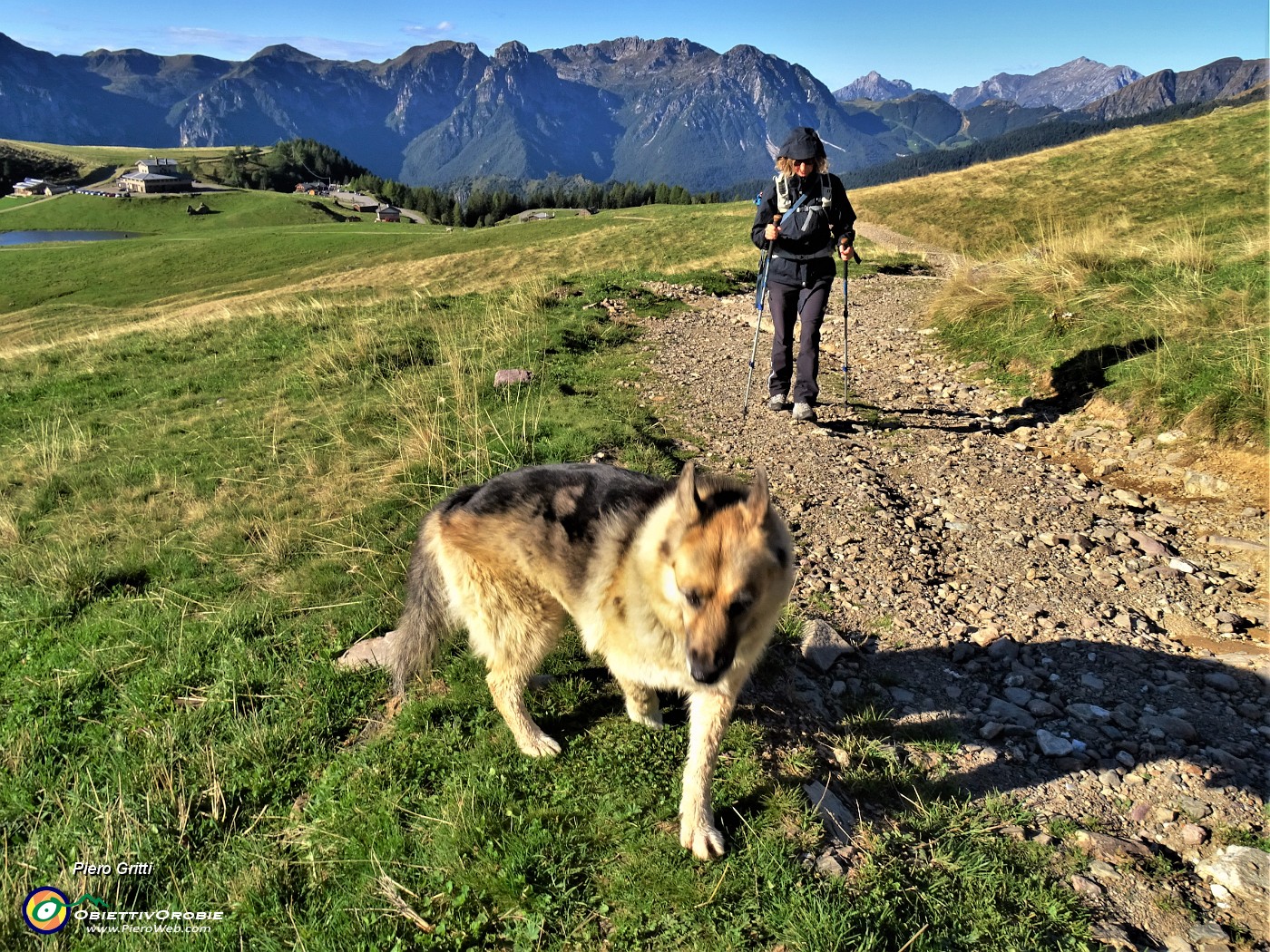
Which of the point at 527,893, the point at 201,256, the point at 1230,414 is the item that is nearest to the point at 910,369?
→ the point at 1230,414

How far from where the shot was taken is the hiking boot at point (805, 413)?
9.14 m

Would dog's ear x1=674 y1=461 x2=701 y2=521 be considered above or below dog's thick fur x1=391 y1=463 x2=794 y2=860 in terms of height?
above

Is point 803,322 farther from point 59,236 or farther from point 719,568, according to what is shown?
point 59,236

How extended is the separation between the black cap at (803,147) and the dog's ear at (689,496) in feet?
22.0

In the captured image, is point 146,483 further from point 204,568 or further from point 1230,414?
point 1230,414

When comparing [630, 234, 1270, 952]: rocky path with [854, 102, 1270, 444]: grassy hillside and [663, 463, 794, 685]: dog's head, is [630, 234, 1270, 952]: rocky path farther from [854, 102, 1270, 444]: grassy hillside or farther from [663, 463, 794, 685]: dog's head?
[663, 463, 794, 685]: dog's head

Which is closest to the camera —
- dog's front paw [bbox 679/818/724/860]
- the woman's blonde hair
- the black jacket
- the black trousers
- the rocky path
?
dog's front paw [bbox 679/818/724/860]

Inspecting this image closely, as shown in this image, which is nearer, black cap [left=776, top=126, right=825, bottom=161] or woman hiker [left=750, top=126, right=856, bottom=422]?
black cap [left=776, top=126, right=825, bottom=161]

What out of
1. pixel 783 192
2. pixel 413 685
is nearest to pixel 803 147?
pixel 783 192

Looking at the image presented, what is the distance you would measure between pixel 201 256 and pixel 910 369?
7247cm

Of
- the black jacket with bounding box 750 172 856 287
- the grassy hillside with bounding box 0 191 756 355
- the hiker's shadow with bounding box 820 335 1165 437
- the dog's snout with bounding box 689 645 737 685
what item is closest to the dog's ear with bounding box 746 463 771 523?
the dog's snout with bounding box 689 645 737 685

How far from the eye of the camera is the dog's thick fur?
10.3ft

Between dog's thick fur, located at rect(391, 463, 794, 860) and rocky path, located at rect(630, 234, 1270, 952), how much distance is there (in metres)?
1.02

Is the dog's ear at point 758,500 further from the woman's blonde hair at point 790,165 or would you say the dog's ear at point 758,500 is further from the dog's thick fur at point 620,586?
the woman's blonde hair at point 790,165
